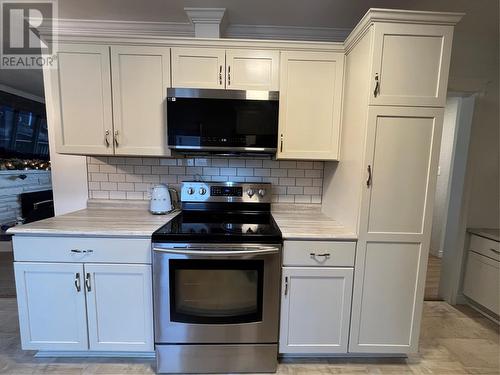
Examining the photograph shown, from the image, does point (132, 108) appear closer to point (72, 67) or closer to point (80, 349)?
point (72, 67)

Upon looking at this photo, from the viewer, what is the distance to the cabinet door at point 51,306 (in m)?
1.51

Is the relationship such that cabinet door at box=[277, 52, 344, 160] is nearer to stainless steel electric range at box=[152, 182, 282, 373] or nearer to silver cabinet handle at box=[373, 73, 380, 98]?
silver cabinet handle at box=[373, 73, 380, 98]

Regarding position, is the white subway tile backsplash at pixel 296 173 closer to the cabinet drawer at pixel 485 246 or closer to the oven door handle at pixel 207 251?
the oven door handle at pixel 207 251

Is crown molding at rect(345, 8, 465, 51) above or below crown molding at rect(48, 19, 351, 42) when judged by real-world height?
below

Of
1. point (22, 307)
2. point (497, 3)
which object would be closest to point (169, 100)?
point (22, 307)

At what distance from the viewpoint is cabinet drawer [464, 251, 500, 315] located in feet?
6.75

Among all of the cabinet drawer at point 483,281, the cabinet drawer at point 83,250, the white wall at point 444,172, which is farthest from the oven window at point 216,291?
the white wall at point 444,172

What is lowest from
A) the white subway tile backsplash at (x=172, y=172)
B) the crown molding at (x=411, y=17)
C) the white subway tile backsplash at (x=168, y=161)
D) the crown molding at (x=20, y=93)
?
the white subway tile backsplash at (x=172, y=172)

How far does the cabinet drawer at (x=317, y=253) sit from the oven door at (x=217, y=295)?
0.09m

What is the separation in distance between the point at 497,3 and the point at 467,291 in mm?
2411

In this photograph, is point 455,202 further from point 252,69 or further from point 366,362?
point 252,69

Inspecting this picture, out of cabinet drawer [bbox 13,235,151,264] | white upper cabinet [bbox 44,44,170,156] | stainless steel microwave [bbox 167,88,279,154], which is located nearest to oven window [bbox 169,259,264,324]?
cabinet drawer [bbox 13,235,151,264]

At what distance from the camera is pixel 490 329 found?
207 centimetres

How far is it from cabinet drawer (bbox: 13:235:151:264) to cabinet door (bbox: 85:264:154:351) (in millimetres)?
57
